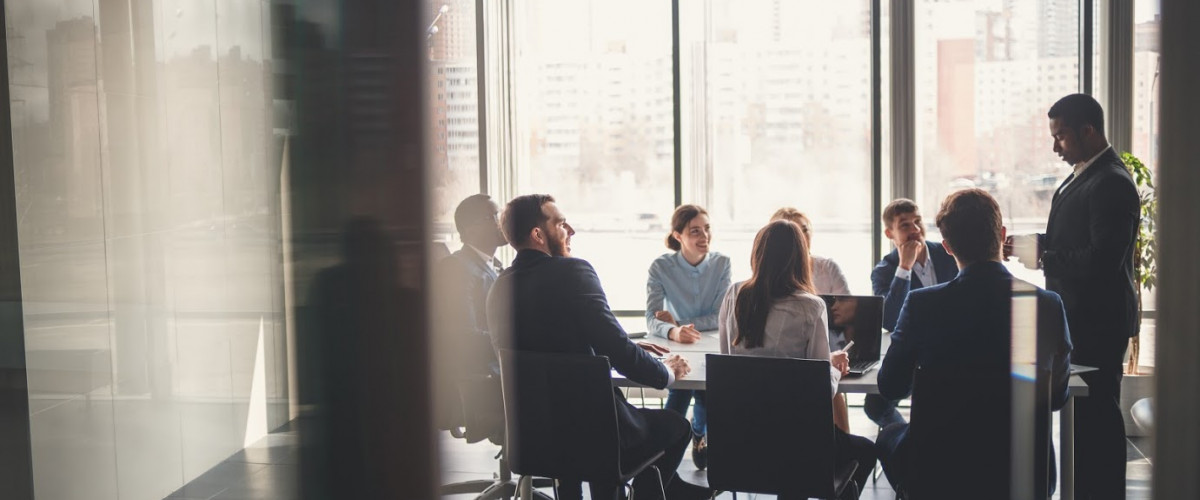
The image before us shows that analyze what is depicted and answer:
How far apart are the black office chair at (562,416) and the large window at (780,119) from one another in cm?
277

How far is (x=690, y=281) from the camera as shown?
403cm

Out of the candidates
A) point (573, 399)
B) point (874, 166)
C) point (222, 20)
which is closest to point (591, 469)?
point (573, 399)

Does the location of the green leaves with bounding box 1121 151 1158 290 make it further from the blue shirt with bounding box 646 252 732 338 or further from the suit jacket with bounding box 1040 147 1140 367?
the blue shirt with bounding box 646 252 732 338

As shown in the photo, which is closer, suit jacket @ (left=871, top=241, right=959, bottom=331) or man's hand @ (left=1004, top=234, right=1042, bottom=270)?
man's hand @ (left=1004, top=234, right=1042, bottom=270)

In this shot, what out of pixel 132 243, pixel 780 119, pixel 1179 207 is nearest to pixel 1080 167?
pixel 780 119

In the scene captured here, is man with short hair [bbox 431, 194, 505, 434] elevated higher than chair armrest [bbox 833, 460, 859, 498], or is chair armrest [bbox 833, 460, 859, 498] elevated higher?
man with short hair [bbox 431, 194, 505, 434]

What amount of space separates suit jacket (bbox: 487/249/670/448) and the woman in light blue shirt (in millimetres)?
1219

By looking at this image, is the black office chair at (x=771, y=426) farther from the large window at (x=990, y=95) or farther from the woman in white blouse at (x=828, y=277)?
the large window at (x=990, y=95)

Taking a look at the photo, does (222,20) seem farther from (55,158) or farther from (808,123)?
(808,123)

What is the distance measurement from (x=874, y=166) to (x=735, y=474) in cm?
308

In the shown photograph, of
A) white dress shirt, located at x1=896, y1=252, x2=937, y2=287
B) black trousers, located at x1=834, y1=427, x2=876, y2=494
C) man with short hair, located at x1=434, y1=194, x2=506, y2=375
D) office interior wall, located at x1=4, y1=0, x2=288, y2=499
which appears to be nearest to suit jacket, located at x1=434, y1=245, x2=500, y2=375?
man with short hair, located at x1=434, y1=194, x2=506, y2=375

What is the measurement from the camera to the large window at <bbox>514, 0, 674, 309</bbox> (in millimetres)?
5496

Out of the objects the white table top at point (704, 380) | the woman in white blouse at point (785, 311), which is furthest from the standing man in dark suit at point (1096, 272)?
the woman in white blouse at point (785, 311)

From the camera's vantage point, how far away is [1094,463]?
3.04 meters
